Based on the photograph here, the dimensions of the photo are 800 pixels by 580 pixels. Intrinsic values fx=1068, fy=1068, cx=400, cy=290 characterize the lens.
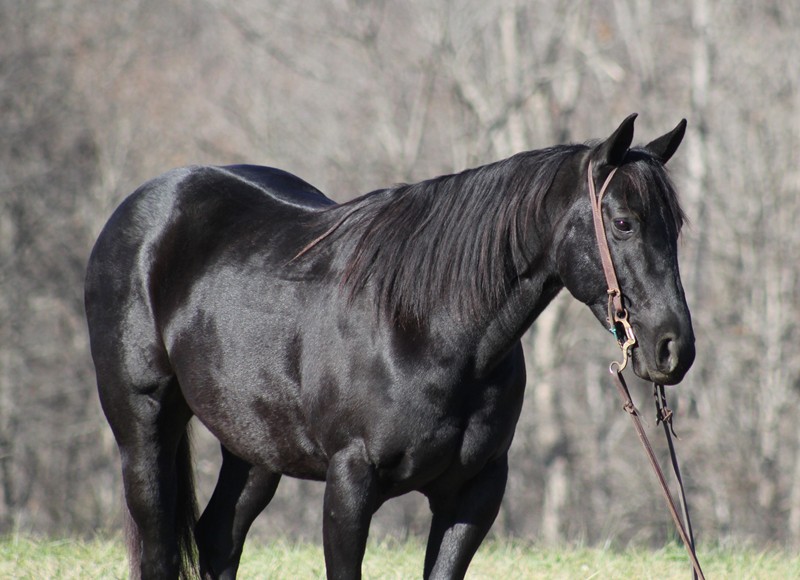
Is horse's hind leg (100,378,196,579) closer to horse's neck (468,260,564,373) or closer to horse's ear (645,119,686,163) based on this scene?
horse's neck (468,260,564,373)

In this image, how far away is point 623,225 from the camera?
Result: 3232 mm

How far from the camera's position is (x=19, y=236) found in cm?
1869

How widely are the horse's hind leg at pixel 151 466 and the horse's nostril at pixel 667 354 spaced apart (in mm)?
2094

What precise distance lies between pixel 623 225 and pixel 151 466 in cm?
225

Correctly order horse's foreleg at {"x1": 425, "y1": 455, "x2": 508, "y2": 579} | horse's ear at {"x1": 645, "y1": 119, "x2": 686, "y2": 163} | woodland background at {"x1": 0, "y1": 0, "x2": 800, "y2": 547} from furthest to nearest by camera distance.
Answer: woodland background at {"x1": 0, "y1": 0, "x2": 800, "y2": 547}, horse's foreleg at {"x1": 425, "y1": 455, "x2": 508, "y2": 579}, horse's ear at {"x1": 645, "y1": 119, "x2": 686, "y2": 163}

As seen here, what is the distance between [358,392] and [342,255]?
1.83 ft

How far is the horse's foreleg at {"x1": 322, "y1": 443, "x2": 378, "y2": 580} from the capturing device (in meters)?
3.53

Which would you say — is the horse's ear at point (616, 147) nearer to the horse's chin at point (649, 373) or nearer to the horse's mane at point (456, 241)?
the horse's mane at point (456, 241)

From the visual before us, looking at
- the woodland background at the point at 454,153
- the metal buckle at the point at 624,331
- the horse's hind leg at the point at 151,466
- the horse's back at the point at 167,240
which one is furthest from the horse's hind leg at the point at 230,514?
the woodland background at the point at 454,153

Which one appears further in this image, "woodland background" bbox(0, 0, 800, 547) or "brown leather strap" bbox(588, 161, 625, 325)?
"woodland background" bbox(0, 0, 800, 547)

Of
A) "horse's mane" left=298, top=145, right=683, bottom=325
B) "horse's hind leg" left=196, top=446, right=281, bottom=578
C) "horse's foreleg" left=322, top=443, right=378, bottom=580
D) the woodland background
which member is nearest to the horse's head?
"horse's mane" left=298, top=145, right=683, bottom=325

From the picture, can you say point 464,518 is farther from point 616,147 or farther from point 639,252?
point 616,147

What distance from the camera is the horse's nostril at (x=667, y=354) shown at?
123 inches

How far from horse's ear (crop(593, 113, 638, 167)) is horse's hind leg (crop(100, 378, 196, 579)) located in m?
2.04
